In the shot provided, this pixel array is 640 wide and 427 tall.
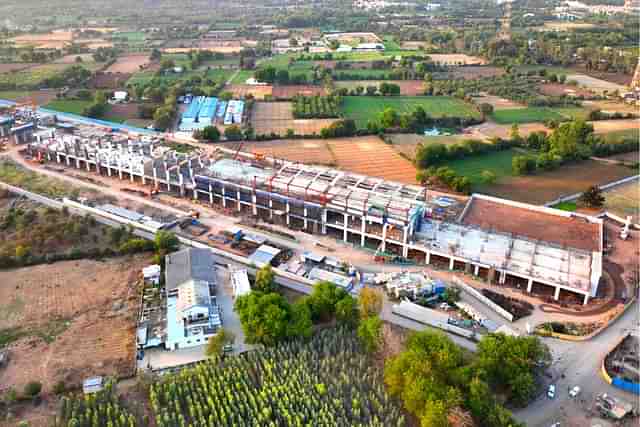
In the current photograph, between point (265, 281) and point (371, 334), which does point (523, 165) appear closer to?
point (371, 334)

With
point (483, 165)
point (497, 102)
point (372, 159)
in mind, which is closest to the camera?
point (483, 165)

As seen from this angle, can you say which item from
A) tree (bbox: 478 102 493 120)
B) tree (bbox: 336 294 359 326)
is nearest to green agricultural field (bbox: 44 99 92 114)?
tree (bbox: 336 294 359 326)

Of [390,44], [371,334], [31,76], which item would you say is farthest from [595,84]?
[31,76]

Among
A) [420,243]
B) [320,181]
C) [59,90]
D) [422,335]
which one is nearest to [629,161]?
[420,243]

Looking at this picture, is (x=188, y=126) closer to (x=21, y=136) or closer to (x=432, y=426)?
(x=21, y=136)

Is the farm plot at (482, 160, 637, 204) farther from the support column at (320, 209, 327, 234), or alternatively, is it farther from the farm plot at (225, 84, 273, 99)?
the farm plot at (225, 84, 273, 99)

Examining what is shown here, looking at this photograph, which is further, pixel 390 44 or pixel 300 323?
pixel 390 44

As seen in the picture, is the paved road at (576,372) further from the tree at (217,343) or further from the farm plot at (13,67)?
the farm plot at (13,67)
